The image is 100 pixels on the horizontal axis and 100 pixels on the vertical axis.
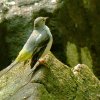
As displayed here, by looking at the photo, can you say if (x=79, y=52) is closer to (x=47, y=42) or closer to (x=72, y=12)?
(x=72, y=12)

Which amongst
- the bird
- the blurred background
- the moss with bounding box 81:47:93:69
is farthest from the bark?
the moss with bounding box 81:47:93:69

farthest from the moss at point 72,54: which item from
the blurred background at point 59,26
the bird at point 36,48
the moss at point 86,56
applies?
the bird at point 36,48

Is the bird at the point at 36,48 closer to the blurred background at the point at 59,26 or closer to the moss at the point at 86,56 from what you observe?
the blurred background at the point at 59,26

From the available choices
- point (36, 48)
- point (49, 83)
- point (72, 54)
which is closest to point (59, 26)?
point (72, 54)

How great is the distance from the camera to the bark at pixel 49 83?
749cm

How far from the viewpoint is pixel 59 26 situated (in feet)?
35.8

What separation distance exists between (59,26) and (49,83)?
134 inches

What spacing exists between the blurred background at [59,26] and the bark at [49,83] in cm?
249

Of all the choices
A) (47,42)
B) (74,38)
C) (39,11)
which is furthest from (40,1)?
(47,42)

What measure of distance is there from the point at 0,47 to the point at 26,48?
3.30m

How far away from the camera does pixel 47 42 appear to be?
796 centimetres

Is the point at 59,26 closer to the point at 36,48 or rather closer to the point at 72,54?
the point at 72,54

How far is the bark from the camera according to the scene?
749 centimetres

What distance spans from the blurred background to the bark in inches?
97.9
